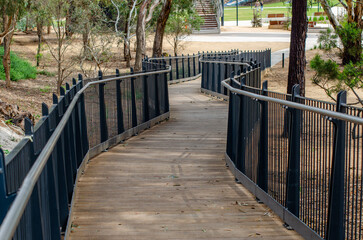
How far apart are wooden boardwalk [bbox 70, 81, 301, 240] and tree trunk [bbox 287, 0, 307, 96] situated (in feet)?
10.3

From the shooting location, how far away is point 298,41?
536 inches

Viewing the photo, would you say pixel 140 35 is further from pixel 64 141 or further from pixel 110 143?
pixel 64 141

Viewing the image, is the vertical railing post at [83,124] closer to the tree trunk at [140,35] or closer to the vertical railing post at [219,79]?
the vertical railing post at [219,79]

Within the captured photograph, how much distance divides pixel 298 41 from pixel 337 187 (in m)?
9.21

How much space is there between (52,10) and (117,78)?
1823 cm

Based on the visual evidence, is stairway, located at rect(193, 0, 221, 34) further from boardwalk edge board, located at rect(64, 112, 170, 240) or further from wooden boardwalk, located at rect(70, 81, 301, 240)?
wooden boardwalk, located at rect(70, 81, 301, 240)

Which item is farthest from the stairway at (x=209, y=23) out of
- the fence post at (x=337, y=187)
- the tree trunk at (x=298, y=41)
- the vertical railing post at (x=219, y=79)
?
the fence post at (x=337, y=187)

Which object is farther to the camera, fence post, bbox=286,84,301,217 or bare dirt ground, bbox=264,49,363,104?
bare dirt ground, bbox=264,49,363,104

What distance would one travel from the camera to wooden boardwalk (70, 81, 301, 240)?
5.98m

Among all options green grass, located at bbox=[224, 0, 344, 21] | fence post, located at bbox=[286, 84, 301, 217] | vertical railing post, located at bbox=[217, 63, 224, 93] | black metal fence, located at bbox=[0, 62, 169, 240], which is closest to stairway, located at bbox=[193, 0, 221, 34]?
green grass, located at bbox=[224, 0, 344, 21]

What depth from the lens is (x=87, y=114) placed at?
9469mm

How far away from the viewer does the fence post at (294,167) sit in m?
5.86

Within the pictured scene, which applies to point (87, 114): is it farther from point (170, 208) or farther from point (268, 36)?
point (268, 36)

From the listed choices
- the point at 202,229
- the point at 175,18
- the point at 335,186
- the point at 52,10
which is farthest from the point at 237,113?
the point at 175,18
